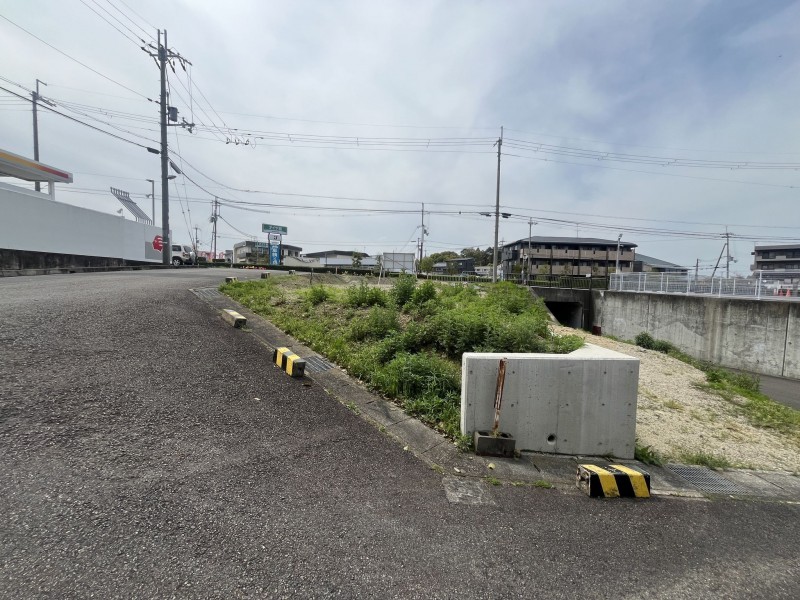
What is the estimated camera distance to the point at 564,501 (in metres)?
3.05

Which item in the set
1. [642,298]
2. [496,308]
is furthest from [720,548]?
[642,298]

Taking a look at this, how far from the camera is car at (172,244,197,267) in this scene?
95.9 feet

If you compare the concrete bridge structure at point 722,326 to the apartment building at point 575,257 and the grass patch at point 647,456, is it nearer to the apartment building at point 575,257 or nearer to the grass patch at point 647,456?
the grass patch at point 647,456

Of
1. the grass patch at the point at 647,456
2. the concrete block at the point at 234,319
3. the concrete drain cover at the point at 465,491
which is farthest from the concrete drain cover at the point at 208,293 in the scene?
the grass patch at the point at 647,456

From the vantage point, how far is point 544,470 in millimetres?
3523

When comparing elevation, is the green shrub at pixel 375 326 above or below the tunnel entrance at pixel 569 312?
above

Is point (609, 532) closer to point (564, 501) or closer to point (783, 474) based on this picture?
point (564, 501)

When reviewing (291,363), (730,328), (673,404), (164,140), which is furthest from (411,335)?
(164,140)

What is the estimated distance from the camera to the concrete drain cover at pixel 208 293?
362 inches

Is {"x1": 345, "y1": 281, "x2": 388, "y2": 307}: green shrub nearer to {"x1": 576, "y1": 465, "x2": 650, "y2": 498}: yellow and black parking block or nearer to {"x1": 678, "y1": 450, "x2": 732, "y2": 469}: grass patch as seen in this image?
{"x1": 576, "y1": 465, "x2": 650, "y2": 498}: yellow and black parking block

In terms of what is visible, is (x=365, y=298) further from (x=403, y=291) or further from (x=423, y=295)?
(x=423, y=295)

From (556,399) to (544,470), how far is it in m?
Answer: 0.73

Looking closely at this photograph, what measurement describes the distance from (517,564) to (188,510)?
2.20 m

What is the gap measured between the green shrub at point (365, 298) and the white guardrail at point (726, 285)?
1688 centimetres
